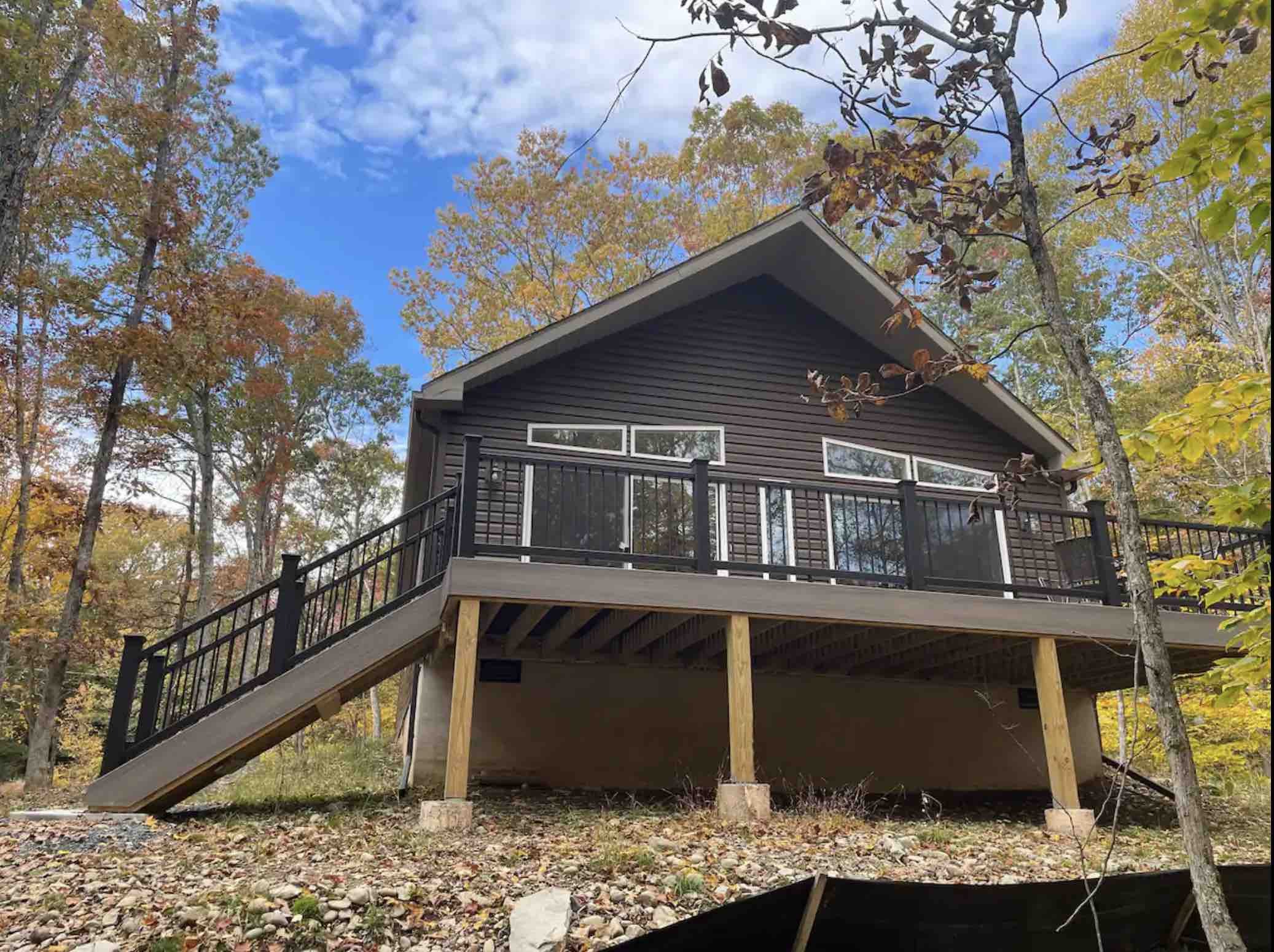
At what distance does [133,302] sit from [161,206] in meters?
1.72

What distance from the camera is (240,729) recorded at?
6621 mm

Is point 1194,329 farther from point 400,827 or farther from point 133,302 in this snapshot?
point 133,302

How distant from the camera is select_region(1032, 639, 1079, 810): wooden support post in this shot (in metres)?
7.39

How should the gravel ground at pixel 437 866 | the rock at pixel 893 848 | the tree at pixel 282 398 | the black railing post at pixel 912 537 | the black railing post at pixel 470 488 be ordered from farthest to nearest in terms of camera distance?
the tree at pixel 282 398 < the black railing post at pixel 912 537 < the black railing post at pixel 470 488 < the rock at pixel 893 848 < the gravel ground at pixel 437 866

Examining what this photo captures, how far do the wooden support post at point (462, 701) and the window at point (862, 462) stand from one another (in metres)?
5.48

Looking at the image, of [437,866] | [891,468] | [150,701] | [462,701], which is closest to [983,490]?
[891,468]

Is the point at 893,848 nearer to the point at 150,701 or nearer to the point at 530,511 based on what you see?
the point at 530,511

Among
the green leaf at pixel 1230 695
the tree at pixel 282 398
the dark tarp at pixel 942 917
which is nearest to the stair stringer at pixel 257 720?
the dark tarp at pixel 942 917

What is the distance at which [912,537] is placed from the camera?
816cm

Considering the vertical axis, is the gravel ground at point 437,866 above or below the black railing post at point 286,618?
below

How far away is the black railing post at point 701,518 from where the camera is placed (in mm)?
7613

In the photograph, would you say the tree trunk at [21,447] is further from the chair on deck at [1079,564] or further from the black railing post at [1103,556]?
the black railing post at [1103,556]

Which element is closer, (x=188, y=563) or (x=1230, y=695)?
(x=1230, y=695)

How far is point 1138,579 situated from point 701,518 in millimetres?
4647
